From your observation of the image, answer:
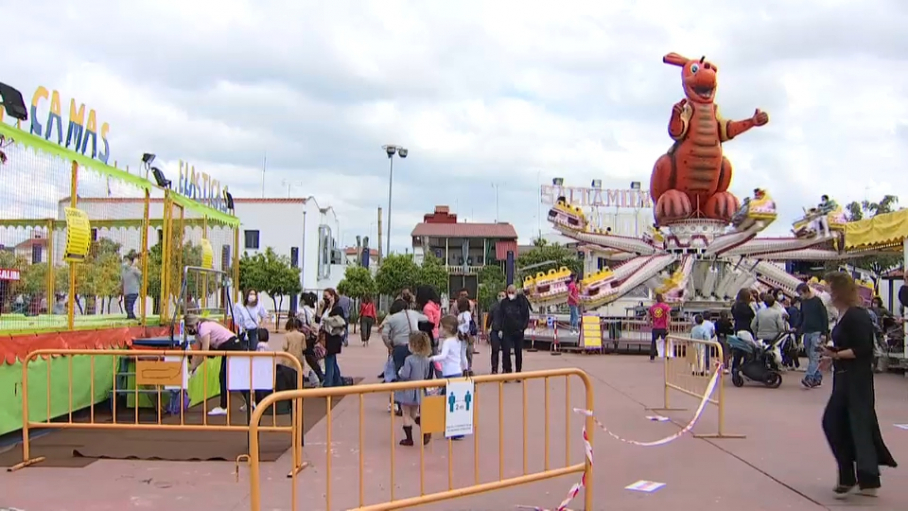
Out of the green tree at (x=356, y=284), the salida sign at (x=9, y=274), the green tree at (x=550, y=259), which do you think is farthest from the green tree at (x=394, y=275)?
the salida sign at (x=9, y=274)

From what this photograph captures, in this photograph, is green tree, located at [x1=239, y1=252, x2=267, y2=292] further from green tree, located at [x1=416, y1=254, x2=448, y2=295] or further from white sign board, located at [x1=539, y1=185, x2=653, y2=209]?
white sign board, located at [x1=539, y1=185, x2=653, y2=209]

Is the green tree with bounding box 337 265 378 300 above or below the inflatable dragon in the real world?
below

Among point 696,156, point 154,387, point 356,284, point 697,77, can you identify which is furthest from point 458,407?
point 356,284

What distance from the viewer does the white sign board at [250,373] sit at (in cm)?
809

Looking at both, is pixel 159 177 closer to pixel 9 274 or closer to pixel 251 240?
pixel 9 274

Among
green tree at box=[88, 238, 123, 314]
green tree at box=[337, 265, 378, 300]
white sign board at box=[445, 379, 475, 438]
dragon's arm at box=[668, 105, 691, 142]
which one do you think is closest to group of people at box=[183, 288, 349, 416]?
green tree at box=[88, 238, 123, 314]

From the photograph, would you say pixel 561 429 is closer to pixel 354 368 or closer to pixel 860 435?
pixel 860 435

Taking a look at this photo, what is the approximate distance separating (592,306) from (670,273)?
4925mm

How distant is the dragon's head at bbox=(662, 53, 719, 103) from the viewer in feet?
93.0

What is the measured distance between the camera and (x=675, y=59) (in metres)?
28.8

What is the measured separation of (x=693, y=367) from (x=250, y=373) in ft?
18.0

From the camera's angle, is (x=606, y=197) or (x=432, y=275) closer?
(x=432, y=275)

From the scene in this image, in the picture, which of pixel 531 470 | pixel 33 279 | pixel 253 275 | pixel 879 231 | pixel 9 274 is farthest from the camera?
pixel 253 275

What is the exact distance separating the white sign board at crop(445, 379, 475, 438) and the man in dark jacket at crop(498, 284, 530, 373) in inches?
310
